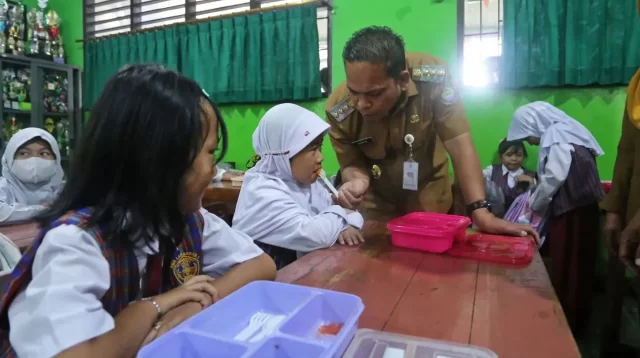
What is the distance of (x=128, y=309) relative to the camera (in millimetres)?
741

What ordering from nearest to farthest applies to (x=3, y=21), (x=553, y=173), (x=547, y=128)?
(x=553, y=173)
(x=547, y=128)
(x=3, y=21)

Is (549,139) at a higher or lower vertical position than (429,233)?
higher

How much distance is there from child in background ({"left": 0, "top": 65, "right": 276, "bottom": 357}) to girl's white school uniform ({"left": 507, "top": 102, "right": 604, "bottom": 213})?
2323 millimetres

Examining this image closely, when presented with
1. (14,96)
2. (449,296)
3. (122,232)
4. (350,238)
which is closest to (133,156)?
(122,232)

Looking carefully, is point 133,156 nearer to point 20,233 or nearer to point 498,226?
point 498,226

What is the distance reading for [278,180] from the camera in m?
1.64

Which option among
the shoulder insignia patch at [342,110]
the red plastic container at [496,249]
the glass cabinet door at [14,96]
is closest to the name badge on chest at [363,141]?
the shoulder insignia patch at [342,110]

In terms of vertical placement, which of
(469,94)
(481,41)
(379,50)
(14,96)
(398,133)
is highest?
→ (481,41)

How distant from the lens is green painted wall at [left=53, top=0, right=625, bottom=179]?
3158mm

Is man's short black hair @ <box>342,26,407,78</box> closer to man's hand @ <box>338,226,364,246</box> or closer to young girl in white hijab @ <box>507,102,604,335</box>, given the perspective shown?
man's hand @ <box>338,226,364,246</box>

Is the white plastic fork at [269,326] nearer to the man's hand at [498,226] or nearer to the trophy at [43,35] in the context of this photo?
the man's hand at [498,226]

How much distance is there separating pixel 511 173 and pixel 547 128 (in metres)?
0.50

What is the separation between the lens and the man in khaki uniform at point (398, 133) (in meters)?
1.62

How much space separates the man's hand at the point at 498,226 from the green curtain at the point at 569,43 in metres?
1.96
